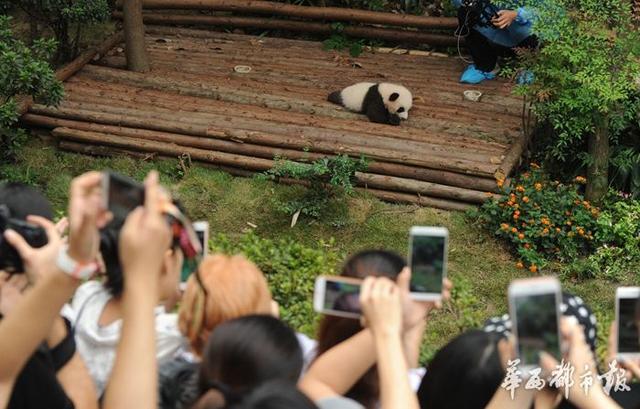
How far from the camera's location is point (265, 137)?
6.90 metres

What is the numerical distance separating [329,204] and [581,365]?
4.34m

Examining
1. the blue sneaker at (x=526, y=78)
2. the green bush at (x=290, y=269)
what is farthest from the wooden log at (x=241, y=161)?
the green bush at (x=290, y=269)

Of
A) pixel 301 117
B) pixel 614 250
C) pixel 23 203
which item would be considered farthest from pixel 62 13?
pixel 614 250

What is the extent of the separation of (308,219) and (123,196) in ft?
13.7

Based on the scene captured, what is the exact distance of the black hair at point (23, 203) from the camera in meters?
2.88

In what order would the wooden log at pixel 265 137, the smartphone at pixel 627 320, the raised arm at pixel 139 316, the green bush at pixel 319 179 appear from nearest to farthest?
the raised arm at pixel 139 316
the smartphone at pixel 627 320
the green bush at pixel 319 179
the wooden log at pixel 265 137

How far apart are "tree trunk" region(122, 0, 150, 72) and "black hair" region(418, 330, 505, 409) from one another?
6002 millimetres

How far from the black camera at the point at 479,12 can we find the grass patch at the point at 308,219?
2173 mm

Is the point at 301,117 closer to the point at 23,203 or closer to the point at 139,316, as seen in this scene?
the point at 23,203

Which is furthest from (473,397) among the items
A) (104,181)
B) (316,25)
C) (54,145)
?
(316,25)

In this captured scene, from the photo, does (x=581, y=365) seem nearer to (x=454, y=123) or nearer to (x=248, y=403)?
(x=248, y=403)

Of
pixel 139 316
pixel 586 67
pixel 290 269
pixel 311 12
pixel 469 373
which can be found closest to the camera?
pixel 139 316

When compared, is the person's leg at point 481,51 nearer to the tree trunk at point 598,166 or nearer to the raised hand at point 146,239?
the tree trunk at point 598,166

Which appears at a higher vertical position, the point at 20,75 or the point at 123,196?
the point at 123,196
